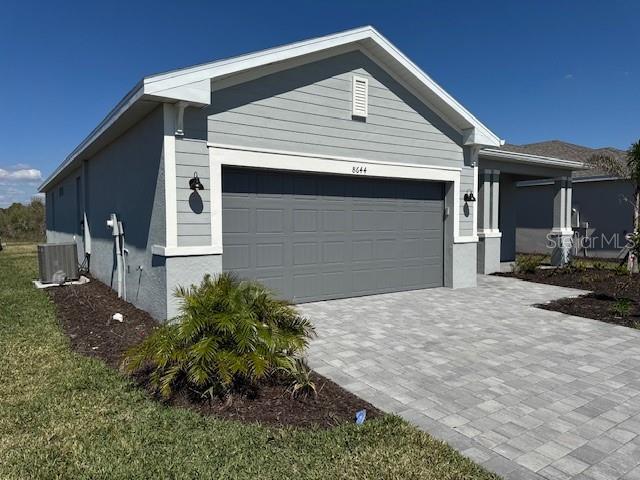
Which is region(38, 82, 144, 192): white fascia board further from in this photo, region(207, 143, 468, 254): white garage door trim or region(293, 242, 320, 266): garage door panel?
region(293, 242, 320, 266): garage door panel

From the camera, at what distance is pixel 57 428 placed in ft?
10.3

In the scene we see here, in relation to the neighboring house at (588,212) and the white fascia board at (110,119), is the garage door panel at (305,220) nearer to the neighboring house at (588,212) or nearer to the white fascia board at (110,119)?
the white fascia board at (110,119)

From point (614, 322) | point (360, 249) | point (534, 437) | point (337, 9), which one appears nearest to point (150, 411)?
point (534, 437)

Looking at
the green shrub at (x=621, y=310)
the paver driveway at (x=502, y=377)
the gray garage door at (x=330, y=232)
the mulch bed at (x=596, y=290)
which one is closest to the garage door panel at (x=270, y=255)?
the gray garage door at (x=330, y=232)

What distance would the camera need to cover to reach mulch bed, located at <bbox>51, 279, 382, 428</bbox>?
3.39 meters

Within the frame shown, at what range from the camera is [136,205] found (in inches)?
288

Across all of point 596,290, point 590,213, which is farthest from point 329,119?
point 590,213

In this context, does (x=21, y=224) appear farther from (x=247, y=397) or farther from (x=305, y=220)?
(x=247, y=397)

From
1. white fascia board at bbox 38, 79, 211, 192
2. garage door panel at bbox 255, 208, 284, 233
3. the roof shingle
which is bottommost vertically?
garage door panel at bbox 255, 208, 284, 233

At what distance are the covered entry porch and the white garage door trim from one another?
9.20ft

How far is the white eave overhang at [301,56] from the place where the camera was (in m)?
5.68

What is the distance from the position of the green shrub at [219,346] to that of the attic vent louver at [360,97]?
499cm

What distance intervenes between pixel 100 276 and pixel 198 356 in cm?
854

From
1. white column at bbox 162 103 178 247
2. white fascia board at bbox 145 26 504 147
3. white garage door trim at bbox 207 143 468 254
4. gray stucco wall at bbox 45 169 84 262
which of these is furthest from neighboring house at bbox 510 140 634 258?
gray stucco wall at bbox 45 169 84 262
